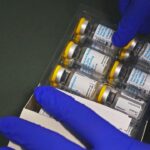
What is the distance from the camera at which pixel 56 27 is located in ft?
4.14

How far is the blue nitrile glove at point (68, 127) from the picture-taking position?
0.80 m

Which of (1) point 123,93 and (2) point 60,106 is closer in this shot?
(2) point 60,106

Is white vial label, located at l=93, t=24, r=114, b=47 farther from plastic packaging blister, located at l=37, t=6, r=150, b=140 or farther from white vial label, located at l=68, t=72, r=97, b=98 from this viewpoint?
white vial label, located at l=68, t=72, r=97, b=98

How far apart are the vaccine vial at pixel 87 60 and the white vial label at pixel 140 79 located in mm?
94

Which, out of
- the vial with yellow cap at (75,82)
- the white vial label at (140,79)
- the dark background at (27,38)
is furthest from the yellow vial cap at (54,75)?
the white vial label at (140,79)

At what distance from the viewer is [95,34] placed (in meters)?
1.13

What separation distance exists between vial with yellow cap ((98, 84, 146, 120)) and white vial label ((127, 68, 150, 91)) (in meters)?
0.05

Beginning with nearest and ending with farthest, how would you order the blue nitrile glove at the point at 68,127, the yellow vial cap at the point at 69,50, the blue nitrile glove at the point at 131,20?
the blue nitrile glove at the point at 68,127, the blue nitrile glove at the point at 131,20, the yellow vial cap at the point at 69,50

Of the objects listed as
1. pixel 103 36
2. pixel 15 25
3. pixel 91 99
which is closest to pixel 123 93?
pixel 91 99

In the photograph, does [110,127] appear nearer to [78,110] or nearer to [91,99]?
[78,110]

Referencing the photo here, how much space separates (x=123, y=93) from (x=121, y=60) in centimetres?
13

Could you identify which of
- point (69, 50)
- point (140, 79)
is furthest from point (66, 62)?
point (140, 79)

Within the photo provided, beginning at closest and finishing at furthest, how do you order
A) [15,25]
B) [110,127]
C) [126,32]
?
[110,127] < [126,32] < [15,25]

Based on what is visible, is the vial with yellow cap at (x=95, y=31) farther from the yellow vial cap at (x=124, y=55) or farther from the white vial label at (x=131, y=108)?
the white vial label at (x=131, y=108)
